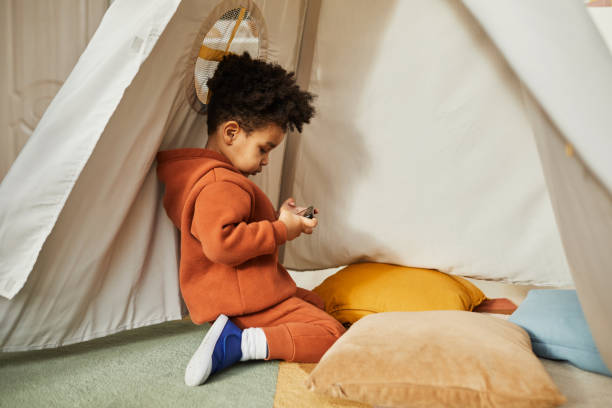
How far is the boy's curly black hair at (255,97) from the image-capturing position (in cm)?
126

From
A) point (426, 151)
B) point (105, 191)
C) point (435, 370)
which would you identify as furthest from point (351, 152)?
point (435, 370)

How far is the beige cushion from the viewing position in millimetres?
789

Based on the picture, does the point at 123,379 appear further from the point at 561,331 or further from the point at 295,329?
the point at 561,331

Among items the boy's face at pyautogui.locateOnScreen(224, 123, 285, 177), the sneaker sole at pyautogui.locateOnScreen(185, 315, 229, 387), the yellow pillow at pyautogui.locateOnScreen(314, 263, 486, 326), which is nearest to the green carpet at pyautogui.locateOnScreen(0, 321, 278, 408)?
the sneaker sole at pyautogui.locateOnScreen(185, 315, 229, 387)

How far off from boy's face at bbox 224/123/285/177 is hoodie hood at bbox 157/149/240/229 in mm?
28

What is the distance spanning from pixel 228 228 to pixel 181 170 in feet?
0.73

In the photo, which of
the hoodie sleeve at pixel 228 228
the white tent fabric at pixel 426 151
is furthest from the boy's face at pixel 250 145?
the white tent fabric at pixel 426 151

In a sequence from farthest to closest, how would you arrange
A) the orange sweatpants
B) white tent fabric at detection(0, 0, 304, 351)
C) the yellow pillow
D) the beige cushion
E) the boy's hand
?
the yellow pillow < the boy's hand < the orange sweatpants < white tent fabric at detection(0, 0, 304, 351) < the beige cushion

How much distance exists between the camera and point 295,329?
1148mm

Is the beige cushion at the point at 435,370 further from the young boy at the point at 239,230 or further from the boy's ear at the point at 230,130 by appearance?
the boy's ear at the point at 230,130

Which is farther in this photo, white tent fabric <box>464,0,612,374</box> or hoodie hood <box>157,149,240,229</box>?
hoodie hood <box>157,149,240,229</box>

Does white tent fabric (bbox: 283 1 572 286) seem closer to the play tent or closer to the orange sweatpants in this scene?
the play tent

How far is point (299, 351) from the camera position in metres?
1.12

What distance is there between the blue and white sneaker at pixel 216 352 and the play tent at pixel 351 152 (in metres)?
0.30
